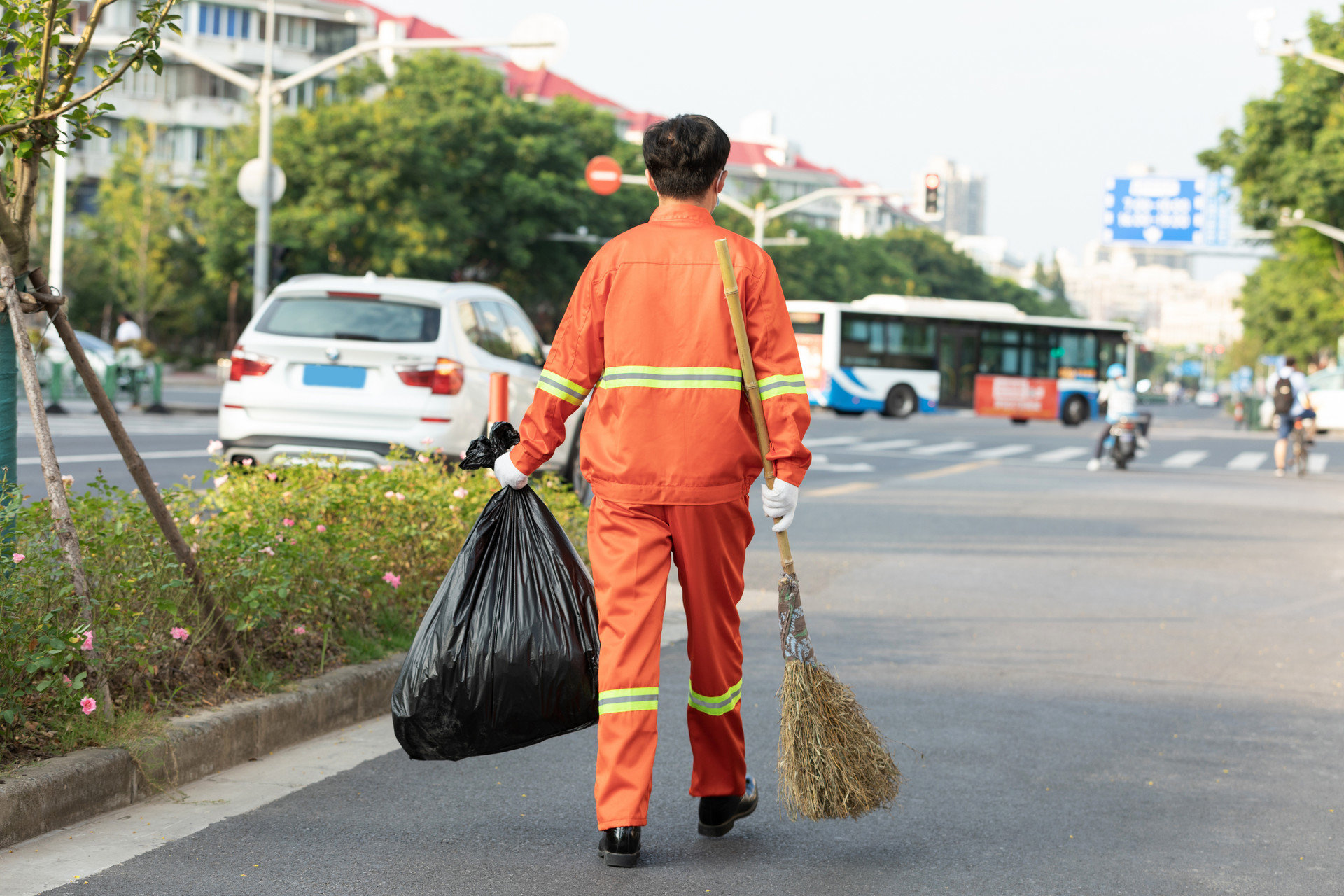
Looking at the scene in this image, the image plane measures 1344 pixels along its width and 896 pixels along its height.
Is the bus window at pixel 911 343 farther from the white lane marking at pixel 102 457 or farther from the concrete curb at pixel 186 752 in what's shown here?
the concrete curb at pixel 186 752

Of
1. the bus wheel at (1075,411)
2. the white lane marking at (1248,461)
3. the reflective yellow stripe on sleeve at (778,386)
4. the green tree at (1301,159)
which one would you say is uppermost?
the green tree at (1301,159)

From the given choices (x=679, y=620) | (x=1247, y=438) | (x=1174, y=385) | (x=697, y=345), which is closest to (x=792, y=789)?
(x=697, y=345)

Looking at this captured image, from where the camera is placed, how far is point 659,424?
365 centimetres

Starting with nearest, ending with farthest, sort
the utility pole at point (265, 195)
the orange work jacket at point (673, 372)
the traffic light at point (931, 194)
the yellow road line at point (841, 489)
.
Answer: the orange work jacket at point (673, 372), the yellow road line at point (841, 489), the utility pole at point (265, 195), the traffic light at point (931, 194)

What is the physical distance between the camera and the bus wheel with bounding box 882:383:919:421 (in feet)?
123

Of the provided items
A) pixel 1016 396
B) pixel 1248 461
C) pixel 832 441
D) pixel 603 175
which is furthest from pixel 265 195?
pixel 1016 396

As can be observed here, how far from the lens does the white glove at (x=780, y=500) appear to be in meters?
3.69

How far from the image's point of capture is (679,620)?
7.62 m

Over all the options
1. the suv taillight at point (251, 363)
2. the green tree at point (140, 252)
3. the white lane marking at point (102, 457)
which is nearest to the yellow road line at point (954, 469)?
the white lane marking at point (102, 457)

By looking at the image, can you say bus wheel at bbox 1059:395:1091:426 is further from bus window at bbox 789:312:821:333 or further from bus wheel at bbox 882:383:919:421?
bus window at bbox 789:312:821:333

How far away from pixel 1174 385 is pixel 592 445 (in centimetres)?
16334

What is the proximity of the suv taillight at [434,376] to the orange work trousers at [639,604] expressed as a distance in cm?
630

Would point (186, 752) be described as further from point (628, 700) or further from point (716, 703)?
point (716, 703)

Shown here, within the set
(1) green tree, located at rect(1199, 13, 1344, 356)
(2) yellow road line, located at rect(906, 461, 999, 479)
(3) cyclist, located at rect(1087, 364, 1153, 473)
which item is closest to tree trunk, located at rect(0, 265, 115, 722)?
(2) yellow road line, located at rect(906, 461, 999, 479)
